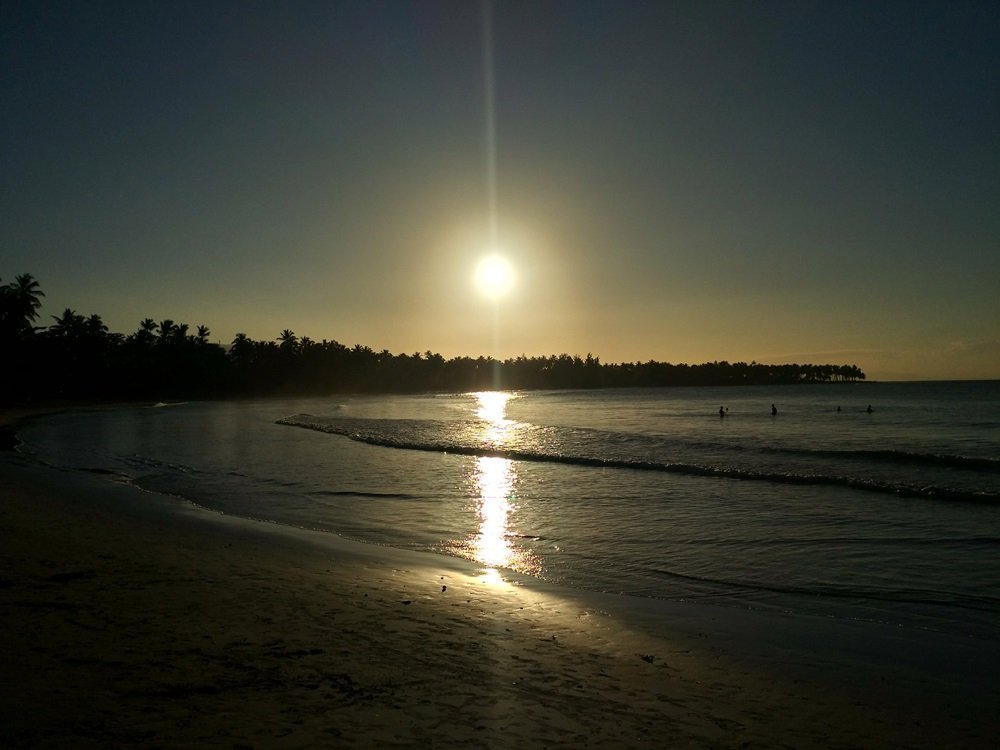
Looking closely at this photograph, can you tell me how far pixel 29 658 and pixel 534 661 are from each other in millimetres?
4247

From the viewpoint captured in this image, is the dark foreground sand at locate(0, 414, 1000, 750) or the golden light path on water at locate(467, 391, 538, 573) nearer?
the dark foreground sand at locate(0, 414, 1000, 750)

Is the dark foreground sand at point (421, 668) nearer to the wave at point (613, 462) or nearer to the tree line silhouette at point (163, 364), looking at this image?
the wave at point (613, 462)

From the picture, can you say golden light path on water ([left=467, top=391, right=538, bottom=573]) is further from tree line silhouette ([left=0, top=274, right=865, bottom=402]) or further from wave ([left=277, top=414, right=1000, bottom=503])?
tree line silhouette ([left=0, top=274, right=865, bottom=402])

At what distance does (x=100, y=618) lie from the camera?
659cm

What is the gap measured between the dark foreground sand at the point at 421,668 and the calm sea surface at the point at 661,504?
1.77 m

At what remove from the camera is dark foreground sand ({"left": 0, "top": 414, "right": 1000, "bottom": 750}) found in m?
4.64

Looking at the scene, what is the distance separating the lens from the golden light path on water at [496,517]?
11211 millimetres

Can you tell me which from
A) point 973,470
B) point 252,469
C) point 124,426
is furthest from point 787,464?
point 124,426

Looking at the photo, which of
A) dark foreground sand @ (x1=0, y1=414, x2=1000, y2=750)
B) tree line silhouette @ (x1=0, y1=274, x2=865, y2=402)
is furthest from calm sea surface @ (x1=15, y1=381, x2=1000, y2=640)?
tree line silhouette @ (x1=0, y1=274, x2=865, y2=402)

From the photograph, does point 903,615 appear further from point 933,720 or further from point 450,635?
point 450,635

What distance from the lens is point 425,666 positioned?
5930mm

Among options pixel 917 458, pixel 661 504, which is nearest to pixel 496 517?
pixel 661 504

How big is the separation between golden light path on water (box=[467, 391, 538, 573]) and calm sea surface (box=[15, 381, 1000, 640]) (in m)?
0.07

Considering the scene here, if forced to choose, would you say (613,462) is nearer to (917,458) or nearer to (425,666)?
(917,458)
